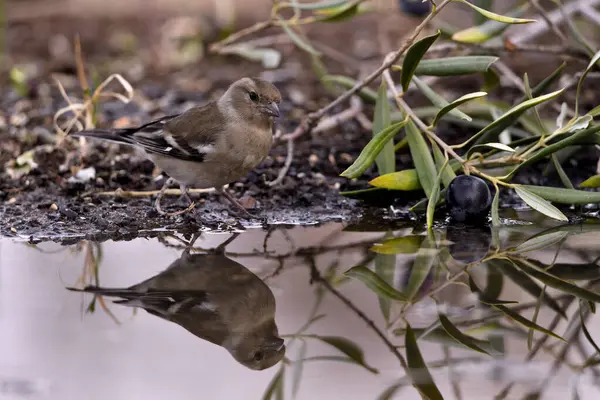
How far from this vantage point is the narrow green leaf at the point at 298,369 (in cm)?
201

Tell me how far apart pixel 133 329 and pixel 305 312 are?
20.9 inches

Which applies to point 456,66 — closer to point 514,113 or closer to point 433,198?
point 514,113

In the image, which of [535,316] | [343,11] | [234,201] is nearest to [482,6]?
[343,11]

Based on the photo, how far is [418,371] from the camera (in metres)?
2.09

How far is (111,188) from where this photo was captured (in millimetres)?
4422

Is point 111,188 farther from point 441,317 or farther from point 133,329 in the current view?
point 441,317

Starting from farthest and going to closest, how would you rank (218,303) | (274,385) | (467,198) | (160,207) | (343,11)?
(343,11) < (160,207) < (467,198) < (218,303) < (274,385)

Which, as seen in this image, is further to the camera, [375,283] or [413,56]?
[413,56]

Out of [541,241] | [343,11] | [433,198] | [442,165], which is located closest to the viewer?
[541,241]

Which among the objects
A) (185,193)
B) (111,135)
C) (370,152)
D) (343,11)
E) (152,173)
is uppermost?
(343,11)

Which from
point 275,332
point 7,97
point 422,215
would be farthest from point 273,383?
point 7,97

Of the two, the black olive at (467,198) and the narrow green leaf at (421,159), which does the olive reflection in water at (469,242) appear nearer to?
the black olive at (467,198)

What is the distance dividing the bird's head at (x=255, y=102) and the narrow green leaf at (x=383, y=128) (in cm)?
52

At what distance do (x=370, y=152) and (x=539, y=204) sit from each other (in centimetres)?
74
